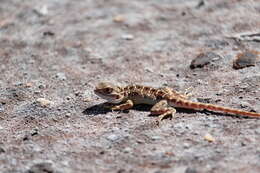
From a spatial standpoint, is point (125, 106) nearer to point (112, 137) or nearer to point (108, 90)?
point (108, 90)

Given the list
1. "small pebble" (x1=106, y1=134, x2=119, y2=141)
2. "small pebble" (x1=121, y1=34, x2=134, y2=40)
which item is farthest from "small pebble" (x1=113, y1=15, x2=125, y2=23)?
"small pebble" (x1=106, y1=134, x2=119, y2=141)

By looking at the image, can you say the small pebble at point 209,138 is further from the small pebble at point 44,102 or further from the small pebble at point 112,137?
the small pebble at point 44,102

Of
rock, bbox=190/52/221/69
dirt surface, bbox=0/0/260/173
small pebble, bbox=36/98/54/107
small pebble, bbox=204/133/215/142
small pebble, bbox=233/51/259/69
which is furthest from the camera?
rock, bbox=190/52/221/69

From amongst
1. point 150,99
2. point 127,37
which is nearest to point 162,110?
point 150,99

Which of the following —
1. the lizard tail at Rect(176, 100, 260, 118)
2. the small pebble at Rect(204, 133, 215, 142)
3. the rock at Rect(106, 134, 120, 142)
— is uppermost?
the lizard tail at Rect(176, 100, 260, 118)

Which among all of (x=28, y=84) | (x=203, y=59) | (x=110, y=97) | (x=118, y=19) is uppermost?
(x=118, y=19)

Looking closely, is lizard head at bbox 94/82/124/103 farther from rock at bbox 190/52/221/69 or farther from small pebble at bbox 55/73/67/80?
rock at bbox 190/52/221/69
